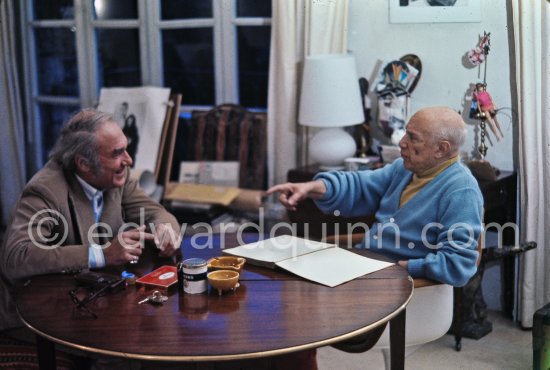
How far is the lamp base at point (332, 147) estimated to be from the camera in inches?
144

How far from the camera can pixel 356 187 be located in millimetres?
2771

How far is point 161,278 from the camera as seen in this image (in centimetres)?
208

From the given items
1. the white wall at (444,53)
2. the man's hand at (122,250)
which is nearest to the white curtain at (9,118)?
the white wall at (444,53)

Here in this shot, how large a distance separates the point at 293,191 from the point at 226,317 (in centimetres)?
89

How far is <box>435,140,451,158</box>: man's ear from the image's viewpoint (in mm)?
2434

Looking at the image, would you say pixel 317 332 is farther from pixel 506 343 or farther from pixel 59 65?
pixel 59 65

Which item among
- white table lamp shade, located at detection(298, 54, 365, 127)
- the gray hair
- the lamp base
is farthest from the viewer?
the lamp base

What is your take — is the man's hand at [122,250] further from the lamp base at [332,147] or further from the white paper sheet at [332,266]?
the lamp base at [332,147]

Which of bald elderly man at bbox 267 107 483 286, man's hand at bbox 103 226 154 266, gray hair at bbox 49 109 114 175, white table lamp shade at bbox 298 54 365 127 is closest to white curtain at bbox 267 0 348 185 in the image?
white table lamp shade at bbox 298 54 365 127

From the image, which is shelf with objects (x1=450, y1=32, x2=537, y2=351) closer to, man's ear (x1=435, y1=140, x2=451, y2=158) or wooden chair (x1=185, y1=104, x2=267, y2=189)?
man's ear (x1=435, y1=140, x2=451, y2=158)

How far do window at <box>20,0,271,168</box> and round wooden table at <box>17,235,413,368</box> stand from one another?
2446 mm

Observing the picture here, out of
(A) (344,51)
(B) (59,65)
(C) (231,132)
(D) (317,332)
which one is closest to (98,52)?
(B) (59,65)

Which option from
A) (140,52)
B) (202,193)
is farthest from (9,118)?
(202,193)

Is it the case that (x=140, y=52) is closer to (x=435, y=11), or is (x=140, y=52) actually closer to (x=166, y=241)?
(x=435, y=11)
